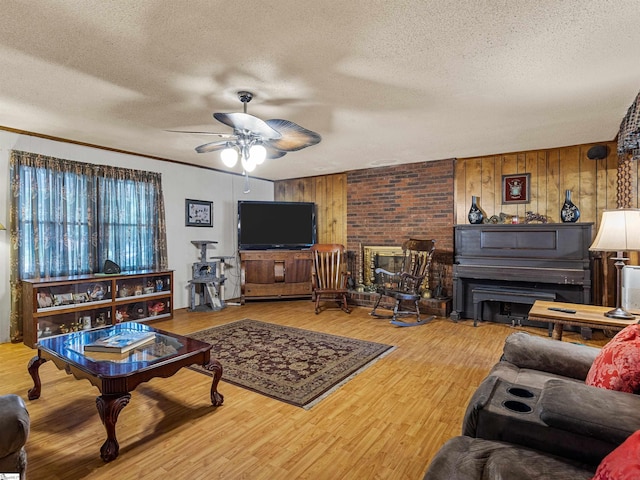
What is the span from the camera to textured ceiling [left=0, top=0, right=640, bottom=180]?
1792mm

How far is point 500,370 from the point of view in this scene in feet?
6.07

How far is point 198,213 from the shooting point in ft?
19.0

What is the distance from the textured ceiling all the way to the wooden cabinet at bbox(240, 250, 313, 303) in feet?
8.65

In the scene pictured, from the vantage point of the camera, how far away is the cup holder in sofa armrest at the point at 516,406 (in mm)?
1368

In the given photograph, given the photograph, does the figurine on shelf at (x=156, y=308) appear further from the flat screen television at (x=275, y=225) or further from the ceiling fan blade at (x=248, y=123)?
the ceiling fan blade at (x=248, y=123)

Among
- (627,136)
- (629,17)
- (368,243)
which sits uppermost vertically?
(629,17)

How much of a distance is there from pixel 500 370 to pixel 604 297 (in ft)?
11.2

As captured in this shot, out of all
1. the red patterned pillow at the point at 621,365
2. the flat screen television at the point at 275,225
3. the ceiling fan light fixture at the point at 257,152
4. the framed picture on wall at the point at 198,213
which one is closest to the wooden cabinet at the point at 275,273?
the flat screen television at the point at 275,225

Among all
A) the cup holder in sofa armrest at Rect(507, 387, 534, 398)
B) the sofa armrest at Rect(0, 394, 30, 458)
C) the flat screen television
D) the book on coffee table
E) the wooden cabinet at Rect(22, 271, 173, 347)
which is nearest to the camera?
the sofa armrest at Rect(0, 394, 30, 458)

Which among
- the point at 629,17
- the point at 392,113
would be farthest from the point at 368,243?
the point at 629,17

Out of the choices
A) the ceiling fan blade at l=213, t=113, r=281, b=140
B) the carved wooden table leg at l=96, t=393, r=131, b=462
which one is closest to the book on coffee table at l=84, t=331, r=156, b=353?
the carved wooden table leg at l=96, t=393, r=131, b=462

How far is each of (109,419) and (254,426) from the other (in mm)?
795

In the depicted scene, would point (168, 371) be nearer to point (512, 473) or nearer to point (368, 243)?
point (512, 473)

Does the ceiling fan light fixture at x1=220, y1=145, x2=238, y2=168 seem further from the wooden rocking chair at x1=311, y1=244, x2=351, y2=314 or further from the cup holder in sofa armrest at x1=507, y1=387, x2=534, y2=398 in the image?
the wooden rocking chair at x1=311, y1=244, x2=351, y2=314
